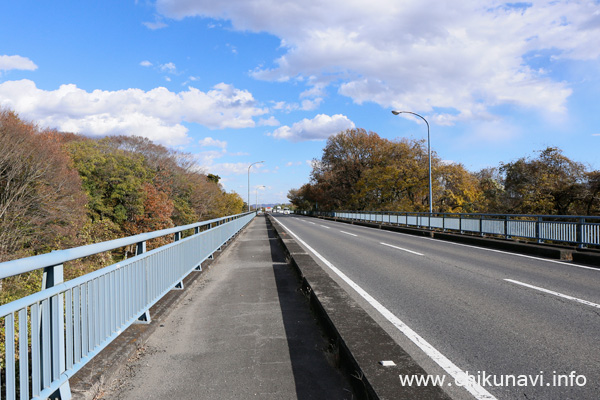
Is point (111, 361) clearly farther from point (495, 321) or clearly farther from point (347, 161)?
point (347, 161)

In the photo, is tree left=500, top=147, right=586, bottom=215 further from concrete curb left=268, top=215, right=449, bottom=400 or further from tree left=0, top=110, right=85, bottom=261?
tree left=0, top=110, right=85, bottom=261

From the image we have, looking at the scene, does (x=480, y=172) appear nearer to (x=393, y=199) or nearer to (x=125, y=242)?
(x=393, y=199)

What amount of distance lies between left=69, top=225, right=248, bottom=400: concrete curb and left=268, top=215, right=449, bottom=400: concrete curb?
6.79ft

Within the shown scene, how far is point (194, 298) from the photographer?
636cm

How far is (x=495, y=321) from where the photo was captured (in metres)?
4.86

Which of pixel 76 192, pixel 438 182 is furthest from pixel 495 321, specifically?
pixel 438 182

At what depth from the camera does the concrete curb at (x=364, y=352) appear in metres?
2.64

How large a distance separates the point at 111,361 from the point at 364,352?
227 centimetres

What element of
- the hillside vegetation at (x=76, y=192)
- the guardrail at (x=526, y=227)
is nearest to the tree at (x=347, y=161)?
the hillside vegetation at (x=76, y=192)

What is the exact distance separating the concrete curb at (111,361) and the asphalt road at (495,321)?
2.84m

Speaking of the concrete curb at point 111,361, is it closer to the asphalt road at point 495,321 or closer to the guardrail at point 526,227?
the asphalt road at point 495,321

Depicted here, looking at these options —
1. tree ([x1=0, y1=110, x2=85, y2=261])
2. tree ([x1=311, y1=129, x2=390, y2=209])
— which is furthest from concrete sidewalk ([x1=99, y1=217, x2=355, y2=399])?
tree ([x1=311, y1=129, x2=390, y2=209])

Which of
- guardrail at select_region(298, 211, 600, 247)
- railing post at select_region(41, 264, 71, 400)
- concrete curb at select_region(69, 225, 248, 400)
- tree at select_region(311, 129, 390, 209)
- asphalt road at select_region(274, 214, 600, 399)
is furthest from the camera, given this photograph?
tree at select_region(311, 129, 390, 209)

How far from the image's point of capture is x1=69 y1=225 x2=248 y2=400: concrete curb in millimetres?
2885
